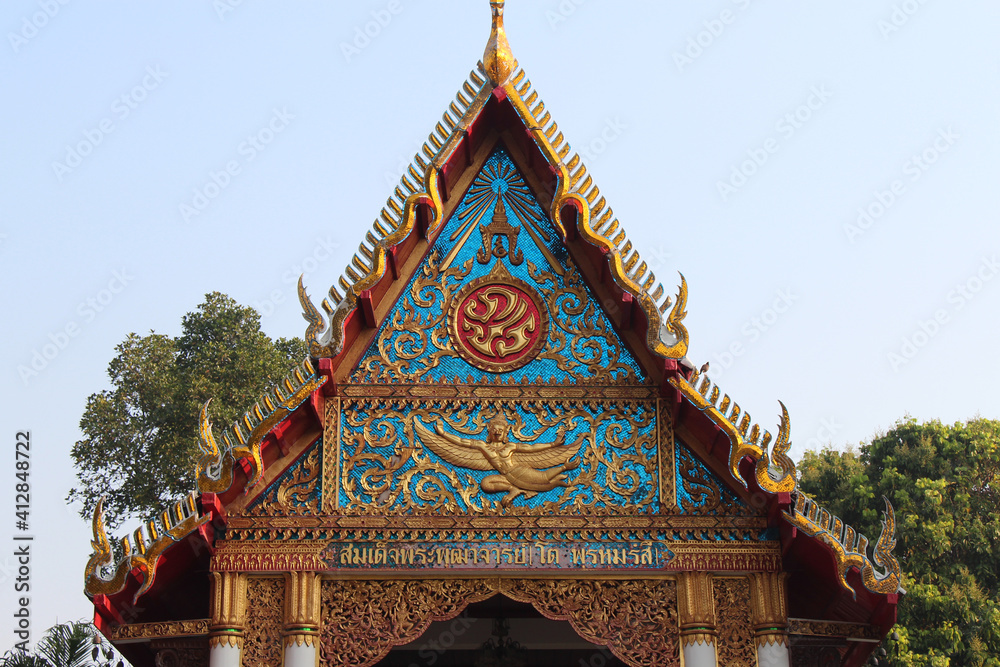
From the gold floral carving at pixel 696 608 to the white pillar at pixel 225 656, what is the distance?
11.9 feet

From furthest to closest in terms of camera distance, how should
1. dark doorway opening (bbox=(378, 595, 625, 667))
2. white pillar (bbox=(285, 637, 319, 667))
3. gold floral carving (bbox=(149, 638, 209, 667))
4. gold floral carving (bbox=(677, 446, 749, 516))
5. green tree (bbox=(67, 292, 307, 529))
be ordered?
1. green tree (bbox=(67, 292, 307, 529))
2. dark doorway opening (bbox=(378, 595, 625, 667))
3. gold floral carving (bbox=(677, 446, 749, 516))
4. gold floral carving (bbox=(149, 638, 209, 667))
5. white pillar (bbox=(285, 637, 319, 667))

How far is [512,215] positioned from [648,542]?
10.7ft

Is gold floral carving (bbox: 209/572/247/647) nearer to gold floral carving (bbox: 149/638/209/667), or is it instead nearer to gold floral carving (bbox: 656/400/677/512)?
gold floral carving (bbox: 149/638/209/667)

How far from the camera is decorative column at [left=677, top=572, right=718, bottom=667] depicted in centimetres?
953

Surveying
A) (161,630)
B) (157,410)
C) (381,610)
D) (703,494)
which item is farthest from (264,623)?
(157,410)

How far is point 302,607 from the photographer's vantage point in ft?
31.4

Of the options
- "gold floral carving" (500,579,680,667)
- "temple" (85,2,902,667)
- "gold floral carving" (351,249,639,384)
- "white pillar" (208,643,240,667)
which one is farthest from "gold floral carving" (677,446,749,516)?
"white pillar" (208,643,240,667)

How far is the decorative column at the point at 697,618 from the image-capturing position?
375 inches

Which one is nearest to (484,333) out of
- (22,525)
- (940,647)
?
(22,525)

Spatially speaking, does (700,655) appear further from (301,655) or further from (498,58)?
(498,58)

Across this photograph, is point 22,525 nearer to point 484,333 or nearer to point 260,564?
point 260,564

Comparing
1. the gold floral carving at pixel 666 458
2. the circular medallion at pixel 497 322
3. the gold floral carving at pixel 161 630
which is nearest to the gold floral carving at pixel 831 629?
the gold floral carving at pixel 666 458

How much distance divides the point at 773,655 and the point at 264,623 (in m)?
4.17

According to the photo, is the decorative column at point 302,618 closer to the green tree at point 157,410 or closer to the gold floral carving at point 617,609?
the gold floral carving at point 617,609
